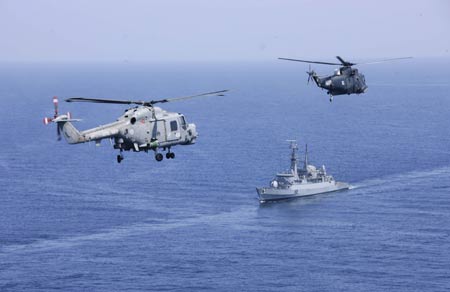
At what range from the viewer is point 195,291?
14738cm

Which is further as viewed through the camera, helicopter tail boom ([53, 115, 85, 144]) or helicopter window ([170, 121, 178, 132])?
helicopter window ([170, 121, 178, 132])

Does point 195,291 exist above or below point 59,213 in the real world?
below

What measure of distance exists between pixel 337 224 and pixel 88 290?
189 feet

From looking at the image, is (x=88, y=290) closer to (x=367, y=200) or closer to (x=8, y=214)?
(x=8, y=214)

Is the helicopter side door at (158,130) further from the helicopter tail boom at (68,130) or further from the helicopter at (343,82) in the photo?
the helicopter at (343,82)

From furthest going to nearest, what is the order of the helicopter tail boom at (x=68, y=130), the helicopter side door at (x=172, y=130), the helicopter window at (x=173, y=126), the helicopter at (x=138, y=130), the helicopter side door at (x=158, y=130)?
1. the helicopter window at (x=173, y=126)
2. the helicopter side door at (x=172, y=130)
3. the helicopter side door at (x=158, y=130)
4. the helicopter tail boom at (x=68, y=130)
5. the helicopter at (x=138, y=130)

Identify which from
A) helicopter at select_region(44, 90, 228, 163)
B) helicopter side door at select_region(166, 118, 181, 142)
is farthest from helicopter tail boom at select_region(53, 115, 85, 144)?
helicopter side door at select_region(166, 118, 181, 142)

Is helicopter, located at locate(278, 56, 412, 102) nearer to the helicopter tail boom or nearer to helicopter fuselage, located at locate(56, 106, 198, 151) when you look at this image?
helicopter fuselage, located at locate(56, 106, 198, 151)

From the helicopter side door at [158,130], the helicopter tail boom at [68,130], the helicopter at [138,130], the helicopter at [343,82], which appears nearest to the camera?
the helicopter at [138,130]

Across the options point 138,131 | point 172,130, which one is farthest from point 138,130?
point 172,130

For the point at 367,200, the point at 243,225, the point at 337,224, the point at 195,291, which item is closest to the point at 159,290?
the point at 195,291

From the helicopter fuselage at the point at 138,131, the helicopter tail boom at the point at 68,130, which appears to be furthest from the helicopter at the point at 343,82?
the helicopter tail boom at the point at 68,130

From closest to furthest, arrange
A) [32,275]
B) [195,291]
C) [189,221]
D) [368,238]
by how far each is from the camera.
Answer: [195,291] → [32,275] → [368,238] → [189,221]

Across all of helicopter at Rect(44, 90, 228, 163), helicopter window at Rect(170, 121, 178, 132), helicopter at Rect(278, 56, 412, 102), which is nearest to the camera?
helicopter at Rect(44, 90, 228, 163)
